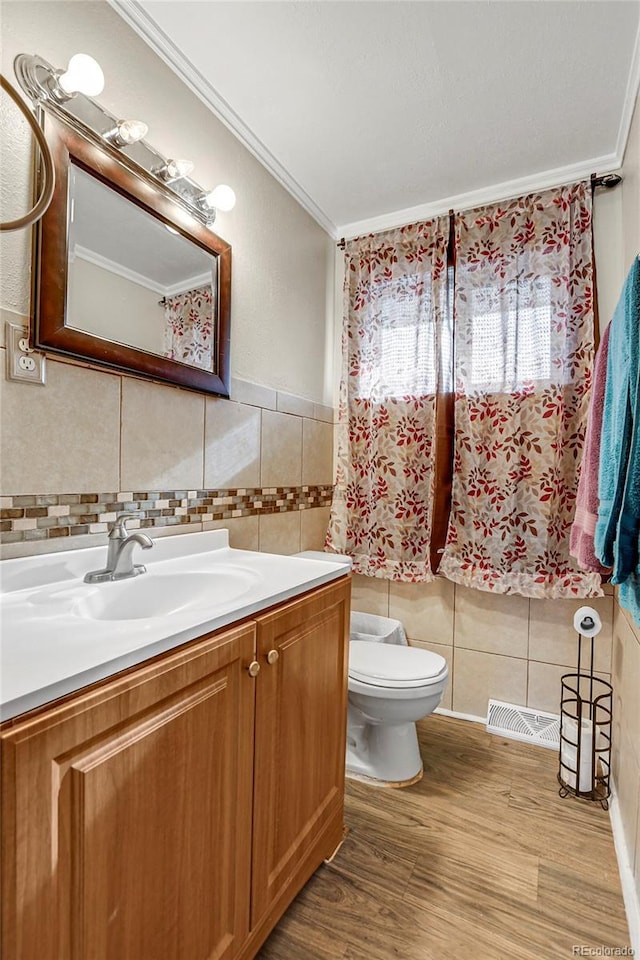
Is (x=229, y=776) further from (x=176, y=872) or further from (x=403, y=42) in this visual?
(x=403, y=42)

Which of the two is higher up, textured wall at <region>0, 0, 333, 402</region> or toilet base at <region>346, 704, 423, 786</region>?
textured wall at <region>0, 0, 333, 402</region>

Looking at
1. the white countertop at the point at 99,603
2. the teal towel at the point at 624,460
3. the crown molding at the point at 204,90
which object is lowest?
the white countertop at the point at 99,603

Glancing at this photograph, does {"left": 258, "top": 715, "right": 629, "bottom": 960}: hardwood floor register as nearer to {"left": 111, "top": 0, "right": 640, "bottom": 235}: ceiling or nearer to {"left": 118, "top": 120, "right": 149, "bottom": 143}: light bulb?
{"left": 118, "top": 120, "right": 149, "bottom": 143}: light bulb

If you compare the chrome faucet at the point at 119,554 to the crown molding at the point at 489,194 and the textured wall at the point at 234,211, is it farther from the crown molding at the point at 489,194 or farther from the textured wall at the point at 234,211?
the crown molding at the point at 489,194

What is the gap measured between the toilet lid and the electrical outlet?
4.49 ft

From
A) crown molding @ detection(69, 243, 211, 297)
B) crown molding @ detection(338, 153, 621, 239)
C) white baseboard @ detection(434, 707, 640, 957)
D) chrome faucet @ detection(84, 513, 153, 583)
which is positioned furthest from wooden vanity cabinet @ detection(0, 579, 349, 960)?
crown molding @ detection(338, 153, 621, 239)

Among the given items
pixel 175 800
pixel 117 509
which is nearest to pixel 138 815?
pixel 175 800

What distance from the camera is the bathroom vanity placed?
578 millimetres

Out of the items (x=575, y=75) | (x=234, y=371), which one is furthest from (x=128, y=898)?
(x=575, y=75)

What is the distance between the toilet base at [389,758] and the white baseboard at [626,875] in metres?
0.63

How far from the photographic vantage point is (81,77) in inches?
41.5

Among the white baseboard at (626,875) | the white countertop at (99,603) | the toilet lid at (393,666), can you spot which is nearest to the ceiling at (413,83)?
the white countertop at (99,603)

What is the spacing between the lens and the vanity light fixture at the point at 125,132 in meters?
1.20

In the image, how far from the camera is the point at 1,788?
531mm
